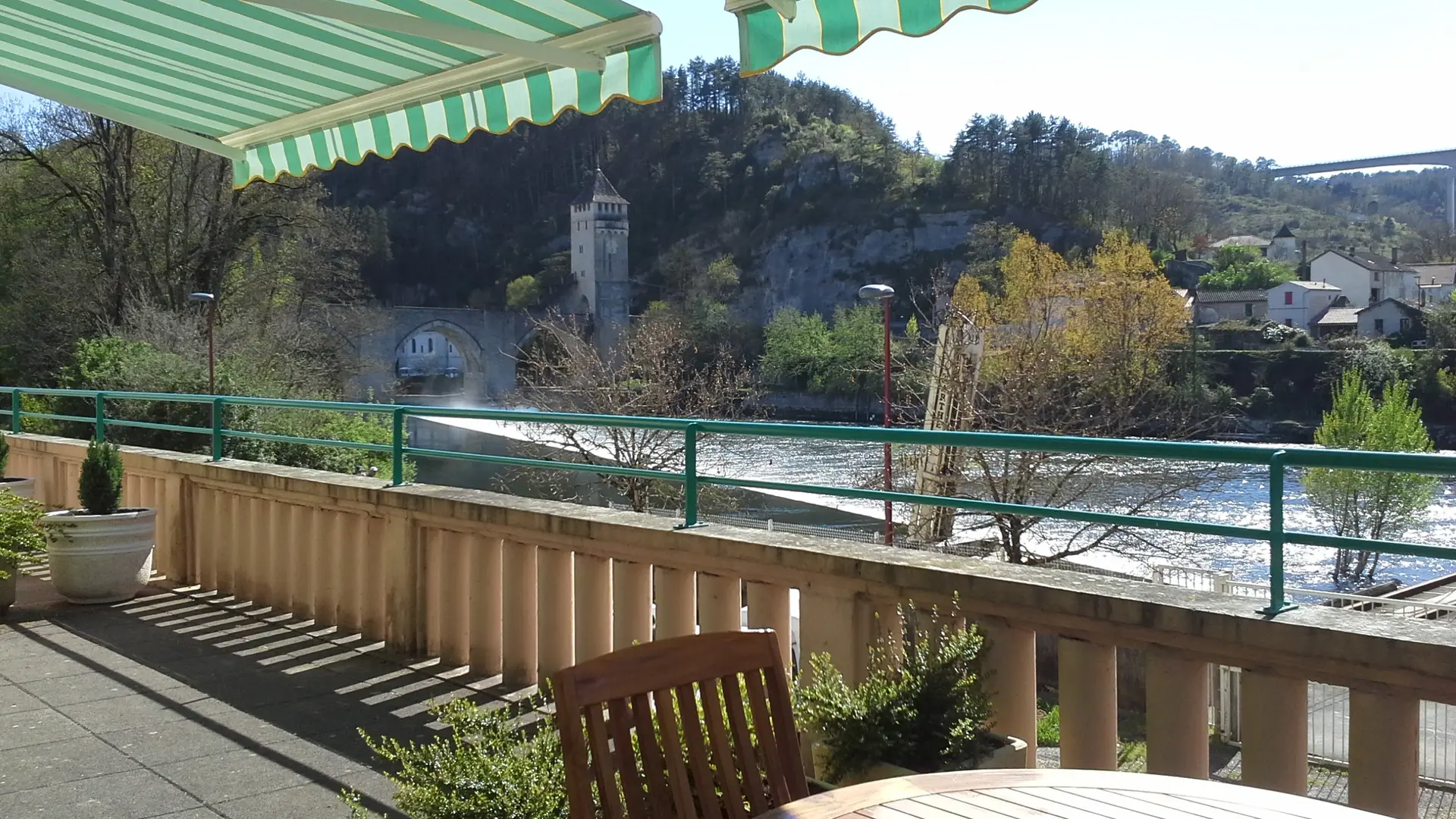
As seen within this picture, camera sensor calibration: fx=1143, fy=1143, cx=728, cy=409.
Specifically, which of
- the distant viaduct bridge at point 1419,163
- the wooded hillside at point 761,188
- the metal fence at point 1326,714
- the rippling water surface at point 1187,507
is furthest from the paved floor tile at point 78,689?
the distant viaduct bridge at point 1419,163

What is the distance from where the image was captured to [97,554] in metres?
5.60

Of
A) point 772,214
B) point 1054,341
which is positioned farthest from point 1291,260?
point 1054,341

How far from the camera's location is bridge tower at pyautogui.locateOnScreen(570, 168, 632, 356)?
290 feet

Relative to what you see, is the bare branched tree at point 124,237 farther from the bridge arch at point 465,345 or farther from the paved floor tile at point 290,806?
the bridge arch at point 465,345

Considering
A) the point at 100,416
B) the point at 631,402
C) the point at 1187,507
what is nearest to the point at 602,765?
the point at 100,416

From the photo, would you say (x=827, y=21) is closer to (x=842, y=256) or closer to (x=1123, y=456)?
(x=1123, y=456)

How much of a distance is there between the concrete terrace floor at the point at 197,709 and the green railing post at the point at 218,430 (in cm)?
86

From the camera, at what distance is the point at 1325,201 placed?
126 meters

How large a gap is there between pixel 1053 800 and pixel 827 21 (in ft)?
6.07

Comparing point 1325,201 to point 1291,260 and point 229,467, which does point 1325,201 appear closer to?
point 1291,260

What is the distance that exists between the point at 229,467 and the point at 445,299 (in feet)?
325

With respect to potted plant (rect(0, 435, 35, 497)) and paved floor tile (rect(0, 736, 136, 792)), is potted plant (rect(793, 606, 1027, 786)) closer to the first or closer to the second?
paved floor tile (rect(0, 736, 136, 792))

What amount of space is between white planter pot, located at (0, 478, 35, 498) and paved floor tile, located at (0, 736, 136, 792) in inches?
151

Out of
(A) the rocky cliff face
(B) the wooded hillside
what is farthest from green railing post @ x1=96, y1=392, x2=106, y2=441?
(B) the wooded hillside
